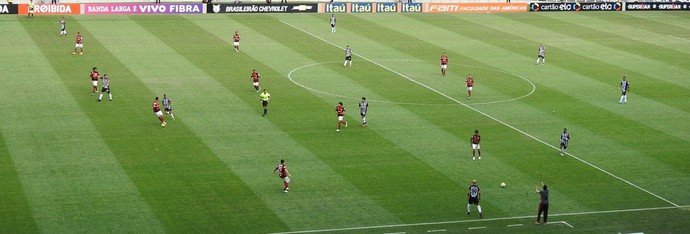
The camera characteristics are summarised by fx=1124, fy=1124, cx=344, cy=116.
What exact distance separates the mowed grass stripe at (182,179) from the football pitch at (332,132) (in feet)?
0.40

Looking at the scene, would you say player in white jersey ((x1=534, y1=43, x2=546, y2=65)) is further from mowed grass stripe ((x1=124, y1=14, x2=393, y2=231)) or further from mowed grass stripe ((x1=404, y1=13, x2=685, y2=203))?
mowed grass stripe ((x1=124, y1=14, x2=393, y2=231))

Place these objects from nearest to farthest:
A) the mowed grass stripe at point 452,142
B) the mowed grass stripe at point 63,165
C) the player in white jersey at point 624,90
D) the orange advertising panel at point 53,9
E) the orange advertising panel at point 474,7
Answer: the mowed grass stripe at point 63,165
the mowed grass stripe at point 452,142
the player in white jersey at point 624,90
the orange advertising panel at point 53,9
the orange advertising panel at point 474,7

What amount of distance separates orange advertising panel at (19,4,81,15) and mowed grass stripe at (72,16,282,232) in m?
31.3

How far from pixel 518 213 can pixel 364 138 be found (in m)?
13.0

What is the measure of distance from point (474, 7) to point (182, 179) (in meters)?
65.8

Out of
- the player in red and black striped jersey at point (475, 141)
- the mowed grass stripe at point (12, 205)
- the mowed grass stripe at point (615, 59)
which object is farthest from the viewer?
the mowed grass stripe at point (615, 59)

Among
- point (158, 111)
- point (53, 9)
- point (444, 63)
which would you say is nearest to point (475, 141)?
point (158, 111)

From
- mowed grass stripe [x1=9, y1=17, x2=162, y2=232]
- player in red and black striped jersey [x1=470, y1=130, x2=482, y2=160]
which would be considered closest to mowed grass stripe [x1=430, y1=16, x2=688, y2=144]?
player in red and black striped jersey [x1=470, y1=130, x2=482, y2=160]

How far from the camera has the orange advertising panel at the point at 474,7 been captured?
349 ft

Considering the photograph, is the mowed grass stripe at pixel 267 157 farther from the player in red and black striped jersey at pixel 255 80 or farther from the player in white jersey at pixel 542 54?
the player in white jersey at pixel 542 54

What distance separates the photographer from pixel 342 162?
49688 mm

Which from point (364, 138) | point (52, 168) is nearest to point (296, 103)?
point (364, 138)

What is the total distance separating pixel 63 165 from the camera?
48.1 m

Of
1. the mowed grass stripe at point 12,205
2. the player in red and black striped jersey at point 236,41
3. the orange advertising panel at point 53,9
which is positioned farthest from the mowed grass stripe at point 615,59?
the mowed grass stripe at point 12,205
